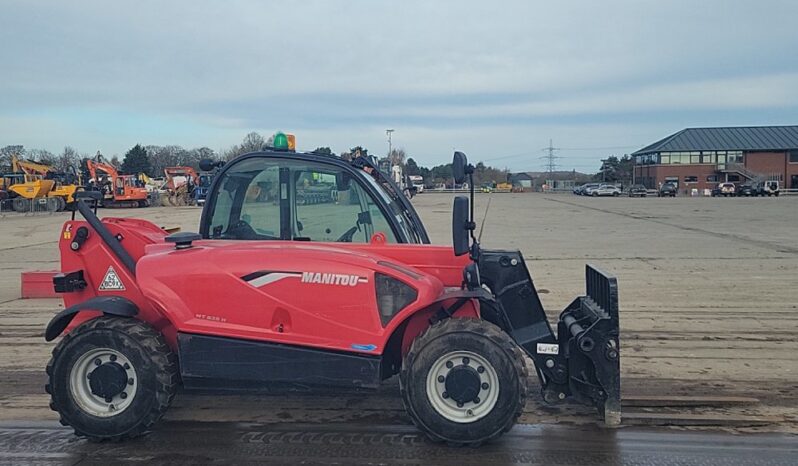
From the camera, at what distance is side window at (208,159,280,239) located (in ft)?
17.5

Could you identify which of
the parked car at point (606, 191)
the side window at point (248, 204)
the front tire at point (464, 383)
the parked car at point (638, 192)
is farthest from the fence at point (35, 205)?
the parked car at point (638, 192)

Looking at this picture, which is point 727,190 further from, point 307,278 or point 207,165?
point 307,278

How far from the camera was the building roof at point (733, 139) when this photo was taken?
80875 millimetres

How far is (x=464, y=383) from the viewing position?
4.17 m

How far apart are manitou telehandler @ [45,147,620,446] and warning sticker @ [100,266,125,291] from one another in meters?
0.01

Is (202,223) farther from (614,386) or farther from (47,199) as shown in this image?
(47,199)

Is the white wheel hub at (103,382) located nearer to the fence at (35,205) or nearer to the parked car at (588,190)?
the fence at (35,205)

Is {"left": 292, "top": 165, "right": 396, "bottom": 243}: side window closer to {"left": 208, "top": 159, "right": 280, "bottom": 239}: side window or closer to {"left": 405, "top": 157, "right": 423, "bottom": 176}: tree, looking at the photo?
{"left": 208, "top": 159, "right": 280, "bottom": 239}: side window

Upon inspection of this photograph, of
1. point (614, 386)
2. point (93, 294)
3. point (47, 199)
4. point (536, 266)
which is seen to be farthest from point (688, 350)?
point (47, 199)

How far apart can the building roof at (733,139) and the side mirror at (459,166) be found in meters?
85.5

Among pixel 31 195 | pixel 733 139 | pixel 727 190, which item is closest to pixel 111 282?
pixel 31 195

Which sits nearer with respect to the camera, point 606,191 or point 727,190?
point 727,190

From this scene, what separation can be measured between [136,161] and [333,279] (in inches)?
3346

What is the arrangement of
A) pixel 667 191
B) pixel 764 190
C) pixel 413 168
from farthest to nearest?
pixel 413 168
pixel 667 191
pixel 764 190
